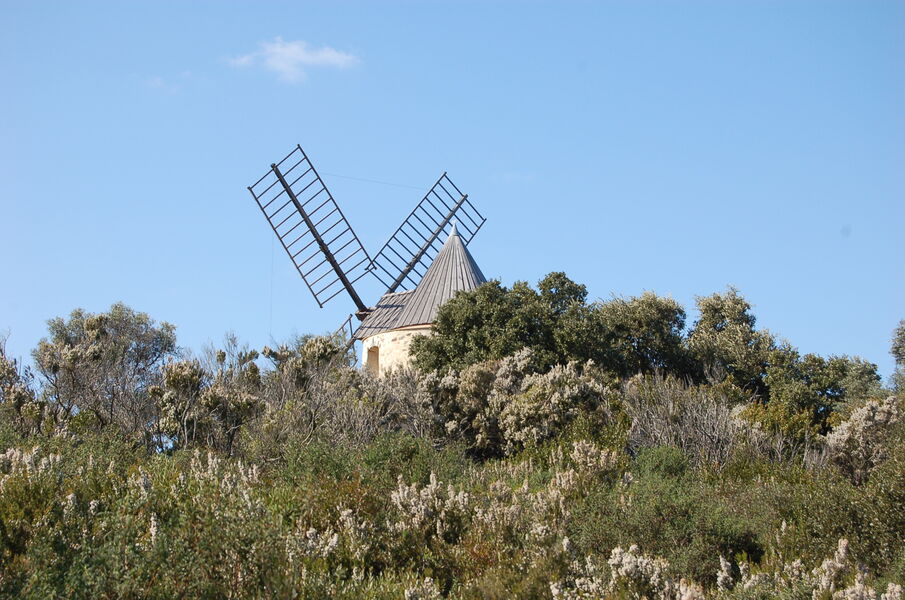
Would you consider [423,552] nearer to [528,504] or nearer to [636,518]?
[528,504]

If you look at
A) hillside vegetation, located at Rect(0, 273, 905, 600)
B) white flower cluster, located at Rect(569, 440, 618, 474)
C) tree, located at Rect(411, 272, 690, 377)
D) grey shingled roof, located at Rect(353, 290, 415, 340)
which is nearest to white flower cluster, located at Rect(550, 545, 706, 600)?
hillside vegetation, located at Rect(0, 273, 905, 600)

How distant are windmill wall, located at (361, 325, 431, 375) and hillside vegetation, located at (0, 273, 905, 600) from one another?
171cm

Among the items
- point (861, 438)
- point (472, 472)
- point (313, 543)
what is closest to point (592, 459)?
point (472, 472)

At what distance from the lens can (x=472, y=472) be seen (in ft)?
53.8

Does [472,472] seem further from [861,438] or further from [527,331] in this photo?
[527,331]

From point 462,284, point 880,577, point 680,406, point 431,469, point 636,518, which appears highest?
point 462,284

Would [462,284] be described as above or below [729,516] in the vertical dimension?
above

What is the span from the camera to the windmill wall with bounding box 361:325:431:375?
26080mm

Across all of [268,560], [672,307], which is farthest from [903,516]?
[672,307]

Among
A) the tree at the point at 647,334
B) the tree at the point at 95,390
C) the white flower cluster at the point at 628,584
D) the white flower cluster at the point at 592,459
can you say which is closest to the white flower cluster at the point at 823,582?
the white flower cluster at the point at 628,584

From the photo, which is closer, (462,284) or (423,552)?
(423,552)

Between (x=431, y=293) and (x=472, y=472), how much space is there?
1136cm

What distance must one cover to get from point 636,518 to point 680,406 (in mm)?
7402

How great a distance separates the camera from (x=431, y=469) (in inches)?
607
